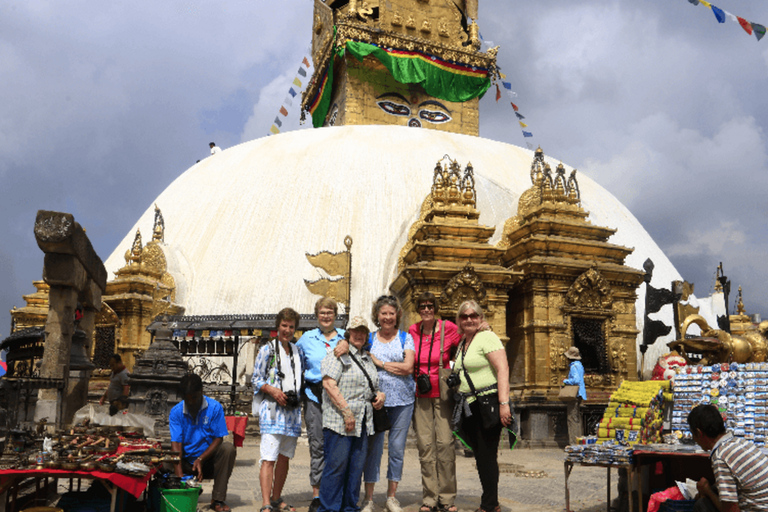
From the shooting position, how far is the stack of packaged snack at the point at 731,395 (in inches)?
215

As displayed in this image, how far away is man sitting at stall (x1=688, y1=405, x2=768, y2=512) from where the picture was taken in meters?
3.90

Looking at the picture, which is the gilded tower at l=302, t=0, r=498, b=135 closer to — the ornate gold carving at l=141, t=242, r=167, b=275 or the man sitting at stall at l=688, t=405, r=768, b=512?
the ornate gold carving at l=141, t=242, r=167, b=275

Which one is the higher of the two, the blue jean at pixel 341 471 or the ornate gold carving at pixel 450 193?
the ornate gold carving at pixel 450 193

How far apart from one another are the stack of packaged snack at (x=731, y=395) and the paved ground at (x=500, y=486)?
47.9 inches

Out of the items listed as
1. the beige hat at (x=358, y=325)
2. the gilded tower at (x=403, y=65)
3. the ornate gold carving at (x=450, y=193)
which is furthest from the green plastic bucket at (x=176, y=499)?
the gilded tower at (x=403, y=65)

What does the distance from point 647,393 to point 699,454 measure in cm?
134

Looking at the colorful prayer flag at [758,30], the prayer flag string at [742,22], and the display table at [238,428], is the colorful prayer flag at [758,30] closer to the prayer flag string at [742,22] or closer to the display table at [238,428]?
the prayer flag string at [742,22]

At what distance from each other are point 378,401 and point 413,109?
951 inches

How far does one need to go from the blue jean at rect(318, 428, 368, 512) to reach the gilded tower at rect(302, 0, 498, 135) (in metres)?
22.8

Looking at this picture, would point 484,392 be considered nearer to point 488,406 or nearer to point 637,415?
point 488,406

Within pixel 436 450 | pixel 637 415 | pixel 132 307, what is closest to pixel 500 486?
pixel 637 415

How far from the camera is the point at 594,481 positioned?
25.5 feet

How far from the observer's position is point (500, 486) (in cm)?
744

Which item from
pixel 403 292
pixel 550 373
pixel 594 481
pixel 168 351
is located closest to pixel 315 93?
pixel 403 292
